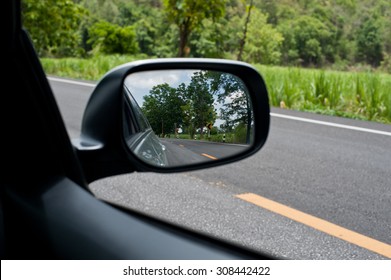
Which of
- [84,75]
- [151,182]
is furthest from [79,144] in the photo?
[84,75]

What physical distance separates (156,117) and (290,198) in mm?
2770

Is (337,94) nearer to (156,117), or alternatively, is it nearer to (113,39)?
(156,117)

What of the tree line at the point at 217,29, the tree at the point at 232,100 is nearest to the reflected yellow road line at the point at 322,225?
the tree at the point at 232,100

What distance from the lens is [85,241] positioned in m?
0.81

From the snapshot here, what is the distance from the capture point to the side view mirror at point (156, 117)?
3.32ft

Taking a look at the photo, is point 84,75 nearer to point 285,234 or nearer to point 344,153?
point 344,153

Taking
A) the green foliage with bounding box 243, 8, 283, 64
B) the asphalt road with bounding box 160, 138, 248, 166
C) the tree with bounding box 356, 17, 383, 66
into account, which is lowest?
the green foliage with bounding box 243, 8, 283, 64

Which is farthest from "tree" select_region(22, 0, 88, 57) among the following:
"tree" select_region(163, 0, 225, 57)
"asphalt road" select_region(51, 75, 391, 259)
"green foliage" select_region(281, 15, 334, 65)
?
"green foliage" select_region(281, 15, 334, 65)

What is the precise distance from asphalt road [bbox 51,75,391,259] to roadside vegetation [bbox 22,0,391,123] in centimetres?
336

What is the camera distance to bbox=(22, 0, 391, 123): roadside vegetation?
356 inches

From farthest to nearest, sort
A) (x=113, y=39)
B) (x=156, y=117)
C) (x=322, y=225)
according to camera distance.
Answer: (x=113, y=39) < (x=322, y=225) < (x=156, y=117)

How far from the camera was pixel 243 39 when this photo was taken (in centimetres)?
1182

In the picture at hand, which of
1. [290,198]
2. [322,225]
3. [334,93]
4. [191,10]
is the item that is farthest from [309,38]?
[322,225]

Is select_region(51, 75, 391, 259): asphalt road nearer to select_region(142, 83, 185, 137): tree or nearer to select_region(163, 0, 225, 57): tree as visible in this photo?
select_region(142, 83, 185, 137): tree
